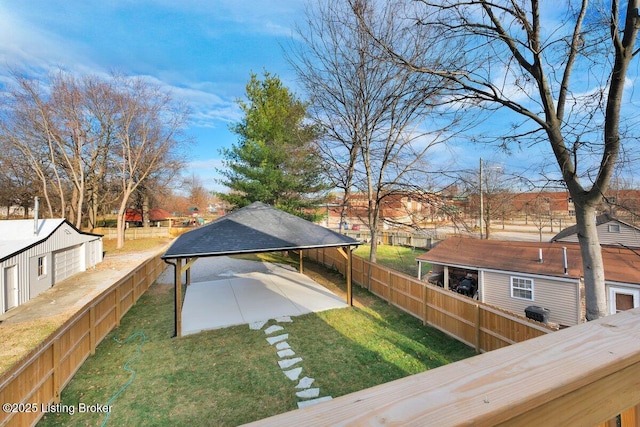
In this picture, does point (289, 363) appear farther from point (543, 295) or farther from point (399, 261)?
point (399, 261)

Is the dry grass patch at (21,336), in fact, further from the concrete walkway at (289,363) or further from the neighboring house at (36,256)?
the concrete walkway at (289,363)

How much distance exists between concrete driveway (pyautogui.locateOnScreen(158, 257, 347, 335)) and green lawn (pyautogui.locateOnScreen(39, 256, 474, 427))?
1.79 ft

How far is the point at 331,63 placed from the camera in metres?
10.8

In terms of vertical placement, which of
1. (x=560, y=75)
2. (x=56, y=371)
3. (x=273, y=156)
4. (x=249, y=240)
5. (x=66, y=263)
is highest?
(x=273, y=156)

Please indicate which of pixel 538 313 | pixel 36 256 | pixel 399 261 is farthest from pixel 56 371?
pixel 399 261

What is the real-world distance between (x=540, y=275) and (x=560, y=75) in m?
8.59

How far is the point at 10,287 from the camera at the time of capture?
971 centimetres

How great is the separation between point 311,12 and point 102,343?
10.3 metres

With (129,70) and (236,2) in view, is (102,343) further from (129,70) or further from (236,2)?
(129,70)

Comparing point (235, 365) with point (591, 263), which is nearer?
point (591, 263)

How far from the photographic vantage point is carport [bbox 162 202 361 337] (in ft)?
22.4

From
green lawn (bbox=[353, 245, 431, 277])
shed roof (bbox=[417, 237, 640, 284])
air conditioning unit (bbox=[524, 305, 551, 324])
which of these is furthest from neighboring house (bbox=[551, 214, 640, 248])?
green lawn (bbox=[353, 245, 431, 277])

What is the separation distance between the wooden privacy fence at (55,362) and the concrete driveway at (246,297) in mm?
1692

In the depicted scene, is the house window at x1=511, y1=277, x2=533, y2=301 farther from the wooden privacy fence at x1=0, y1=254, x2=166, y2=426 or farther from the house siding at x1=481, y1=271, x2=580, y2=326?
the wooden privacy fence at x1=0, y1=254, x2=166, y2=426
